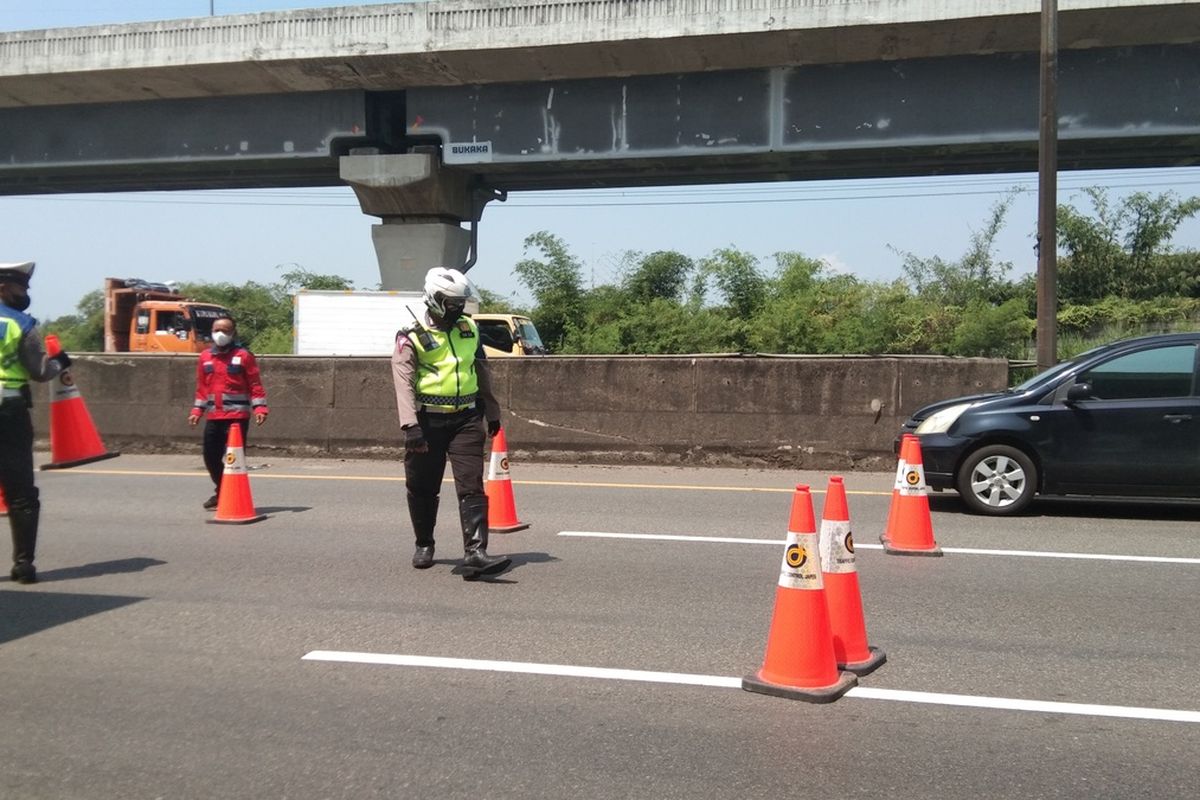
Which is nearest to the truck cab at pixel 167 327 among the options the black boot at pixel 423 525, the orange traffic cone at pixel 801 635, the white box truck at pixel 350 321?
the white box truck at pixel 350 321

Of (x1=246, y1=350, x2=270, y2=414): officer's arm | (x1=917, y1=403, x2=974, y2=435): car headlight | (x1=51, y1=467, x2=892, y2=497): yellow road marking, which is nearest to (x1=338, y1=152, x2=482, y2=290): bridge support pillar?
(x1=51, y1=467, x2=892, y2=497): yellow road marking

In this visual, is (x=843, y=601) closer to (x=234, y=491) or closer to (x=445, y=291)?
(x=445, y=291)

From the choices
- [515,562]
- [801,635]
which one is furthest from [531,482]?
[801,635]

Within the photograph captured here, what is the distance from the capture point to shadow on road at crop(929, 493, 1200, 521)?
31.5 feet

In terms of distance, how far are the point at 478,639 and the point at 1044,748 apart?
2809 mm

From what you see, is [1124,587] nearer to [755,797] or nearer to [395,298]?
[755,797]

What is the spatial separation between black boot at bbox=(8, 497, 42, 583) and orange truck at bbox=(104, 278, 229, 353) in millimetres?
24192

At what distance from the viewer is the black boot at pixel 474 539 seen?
6750 millimetres

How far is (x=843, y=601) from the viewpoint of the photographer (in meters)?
4.94

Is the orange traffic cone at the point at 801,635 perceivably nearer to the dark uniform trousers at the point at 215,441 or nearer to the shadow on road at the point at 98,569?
the shadow on road at the point at 98,569

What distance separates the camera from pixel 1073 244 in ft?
116

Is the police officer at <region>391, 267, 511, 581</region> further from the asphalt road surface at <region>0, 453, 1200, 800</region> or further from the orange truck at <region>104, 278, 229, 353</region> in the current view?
the orange truck at <region>104, 278, 229, 353</region>

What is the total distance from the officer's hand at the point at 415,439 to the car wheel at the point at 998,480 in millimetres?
5330

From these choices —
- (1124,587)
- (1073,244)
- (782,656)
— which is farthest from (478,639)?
(1073,244)
